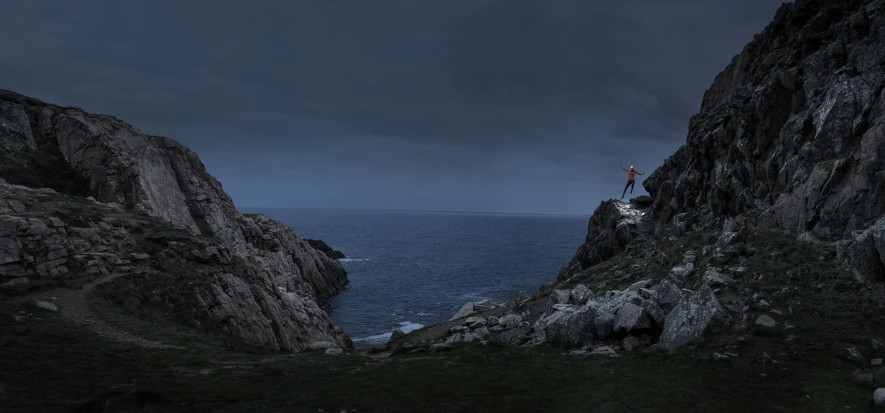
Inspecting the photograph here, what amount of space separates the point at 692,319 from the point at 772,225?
2067cm

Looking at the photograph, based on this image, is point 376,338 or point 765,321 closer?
point 765,321

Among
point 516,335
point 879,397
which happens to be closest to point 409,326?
point 516,335

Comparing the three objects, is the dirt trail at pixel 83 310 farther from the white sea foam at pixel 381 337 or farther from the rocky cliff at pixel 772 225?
the white sea foam at pixel 381 337

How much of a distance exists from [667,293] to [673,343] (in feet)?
18.4

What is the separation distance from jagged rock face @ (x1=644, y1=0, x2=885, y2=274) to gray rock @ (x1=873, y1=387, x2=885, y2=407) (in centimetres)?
1990

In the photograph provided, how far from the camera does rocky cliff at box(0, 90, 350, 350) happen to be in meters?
37.5

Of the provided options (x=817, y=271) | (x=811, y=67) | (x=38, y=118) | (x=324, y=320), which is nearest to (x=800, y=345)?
(x=817, y=271)

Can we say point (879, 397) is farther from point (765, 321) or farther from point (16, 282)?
point (16, 282)

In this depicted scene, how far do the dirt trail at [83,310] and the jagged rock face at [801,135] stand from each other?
5281 cm

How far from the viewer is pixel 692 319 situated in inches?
1074

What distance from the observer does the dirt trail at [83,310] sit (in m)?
27.5

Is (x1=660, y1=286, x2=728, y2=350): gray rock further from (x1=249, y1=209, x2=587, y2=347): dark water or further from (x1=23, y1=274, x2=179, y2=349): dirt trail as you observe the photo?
(x1=249, y1=209, x2=587, y2=347): dark water

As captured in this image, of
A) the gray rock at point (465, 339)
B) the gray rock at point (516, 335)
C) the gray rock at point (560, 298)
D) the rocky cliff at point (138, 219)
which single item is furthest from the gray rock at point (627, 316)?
the rocky cliff at point (138, 219)

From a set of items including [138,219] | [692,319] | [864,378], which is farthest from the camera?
[138,219]
